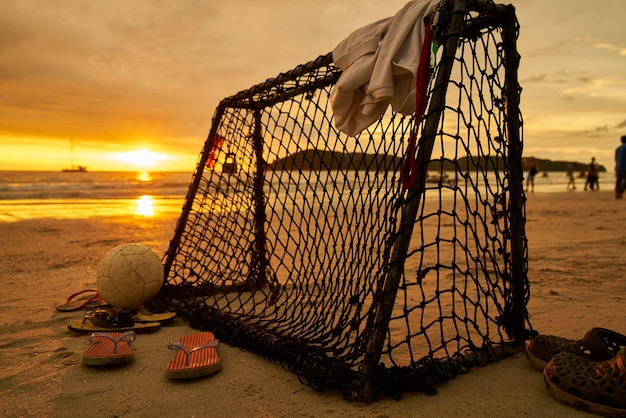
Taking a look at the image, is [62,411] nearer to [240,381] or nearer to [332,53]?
[240,381]

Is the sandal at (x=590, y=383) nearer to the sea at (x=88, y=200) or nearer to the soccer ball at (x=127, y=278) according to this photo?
the soccer ball at (x=127, y=278)

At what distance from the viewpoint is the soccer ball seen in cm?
363

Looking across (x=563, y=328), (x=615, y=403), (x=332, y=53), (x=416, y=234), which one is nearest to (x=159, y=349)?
(x=332, y=53)

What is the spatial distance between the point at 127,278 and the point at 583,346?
120 inches

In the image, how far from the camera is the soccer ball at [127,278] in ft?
11.9

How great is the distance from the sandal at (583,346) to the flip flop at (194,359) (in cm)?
166

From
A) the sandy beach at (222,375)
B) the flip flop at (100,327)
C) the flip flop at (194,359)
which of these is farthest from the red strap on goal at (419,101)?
the flip flop at (100,327)

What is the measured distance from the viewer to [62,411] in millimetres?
2143

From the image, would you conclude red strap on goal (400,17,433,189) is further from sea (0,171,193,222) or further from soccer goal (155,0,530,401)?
sea (0,171,193,222)

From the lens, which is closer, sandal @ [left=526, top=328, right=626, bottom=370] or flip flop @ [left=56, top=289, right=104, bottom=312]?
sandal @ [left=526, top=328, right=626, bottom=370]

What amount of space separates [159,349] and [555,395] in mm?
2201

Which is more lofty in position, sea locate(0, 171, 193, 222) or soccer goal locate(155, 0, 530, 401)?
soccer goal locate(155, 0, 530, 401)

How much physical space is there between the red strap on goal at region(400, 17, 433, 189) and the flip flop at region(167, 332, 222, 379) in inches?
54.9

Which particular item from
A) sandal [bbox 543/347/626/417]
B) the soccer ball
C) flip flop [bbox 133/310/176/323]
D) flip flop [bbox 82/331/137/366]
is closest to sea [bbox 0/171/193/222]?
the soccer ball
